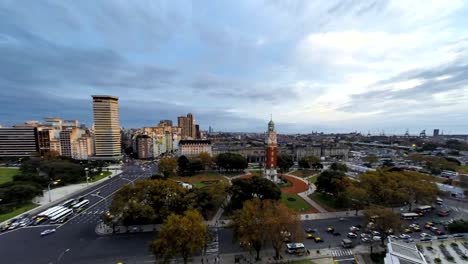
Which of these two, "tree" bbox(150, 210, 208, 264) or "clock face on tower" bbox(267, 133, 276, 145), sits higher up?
"clock face on tower" bbox(267, 133, 276, 145)

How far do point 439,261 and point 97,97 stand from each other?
138m

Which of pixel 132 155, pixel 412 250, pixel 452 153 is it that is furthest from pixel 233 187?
pixel 452 153

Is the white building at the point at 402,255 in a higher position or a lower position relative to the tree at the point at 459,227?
higher

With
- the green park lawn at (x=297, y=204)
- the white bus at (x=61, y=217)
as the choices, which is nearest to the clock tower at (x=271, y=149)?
the green park lawn at (x=297, y=204)

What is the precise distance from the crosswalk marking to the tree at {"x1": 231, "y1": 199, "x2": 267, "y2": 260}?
12063mm

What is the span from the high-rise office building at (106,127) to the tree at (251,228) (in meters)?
113

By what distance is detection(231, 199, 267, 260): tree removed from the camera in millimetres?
29727

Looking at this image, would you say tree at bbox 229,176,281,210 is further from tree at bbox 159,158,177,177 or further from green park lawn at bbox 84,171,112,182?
green park lawn at bbox 84,171,112,182

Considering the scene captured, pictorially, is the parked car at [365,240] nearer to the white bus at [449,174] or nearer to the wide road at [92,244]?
the wide road at [92,244]

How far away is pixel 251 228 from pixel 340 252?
1571 centimetres

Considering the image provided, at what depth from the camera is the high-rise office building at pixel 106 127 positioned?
11612cm

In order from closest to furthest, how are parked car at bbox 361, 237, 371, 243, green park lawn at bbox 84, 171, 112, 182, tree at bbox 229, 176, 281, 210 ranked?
parked car at bbox 361, 237, 371, 243 → tree at bbox 229, 176, 281, 210 → green park lawn at bbox 84, 171, 112, 182

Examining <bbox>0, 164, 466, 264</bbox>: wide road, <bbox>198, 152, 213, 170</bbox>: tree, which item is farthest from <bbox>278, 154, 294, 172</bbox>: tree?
<bbox>0, 164, 466, 264</bbox>: wide road

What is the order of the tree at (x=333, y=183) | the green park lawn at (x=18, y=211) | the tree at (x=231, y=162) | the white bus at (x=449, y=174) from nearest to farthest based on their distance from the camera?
the green park lawn at (x=18, y=211)
the tree at (x=333, y=183)
the white bus at (x=449, y=174)
the tree at (x=231, y=162)
